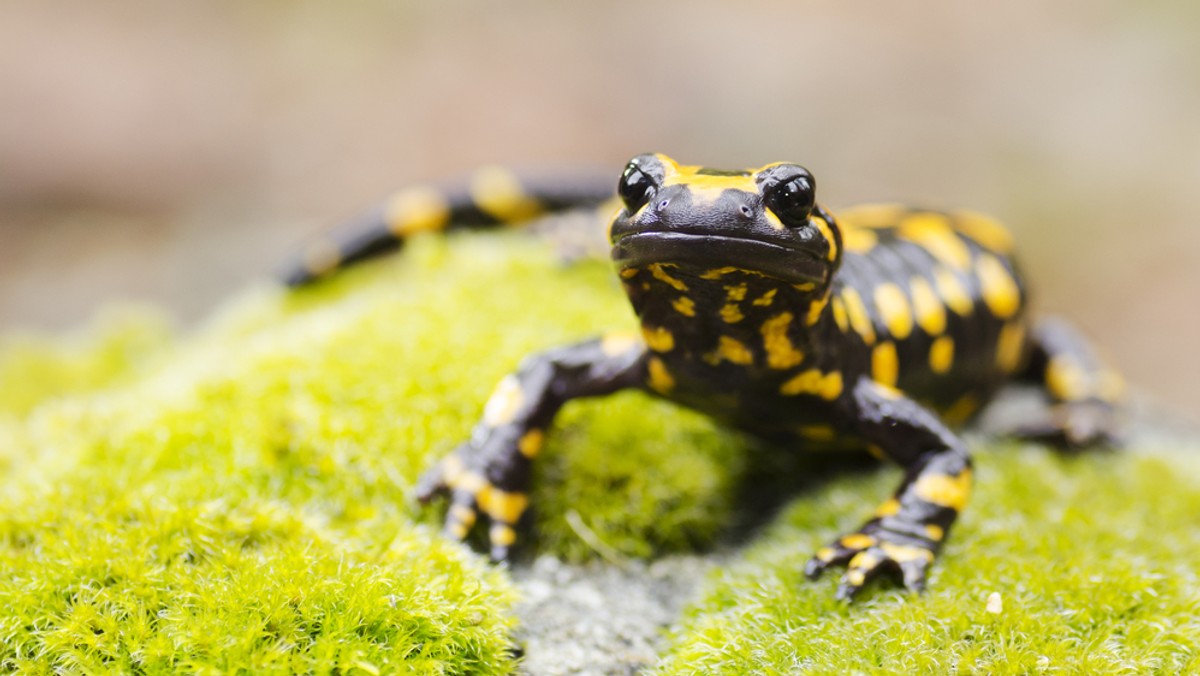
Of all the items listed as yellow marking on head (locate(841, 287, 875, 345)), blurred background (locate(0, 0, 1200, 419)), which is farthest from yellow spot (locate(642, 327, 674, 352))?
blurred background (locate(0, 0, 1200, 419))

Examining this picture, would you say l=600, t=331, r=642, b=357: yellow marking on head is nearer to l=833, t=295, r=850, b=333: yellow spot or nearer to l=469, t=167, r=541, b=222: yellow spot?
l=833, t=295, r=850, b=333: yellow spot

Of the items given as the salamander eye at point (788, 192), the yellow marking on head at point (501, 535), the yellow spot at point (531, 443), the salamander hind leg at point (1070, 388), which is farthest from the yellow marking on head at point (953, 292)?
the yellow marking on head at point (501, 535)

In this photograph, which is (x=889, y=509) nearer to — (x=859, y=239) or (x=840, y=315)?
(x=840, y=315)

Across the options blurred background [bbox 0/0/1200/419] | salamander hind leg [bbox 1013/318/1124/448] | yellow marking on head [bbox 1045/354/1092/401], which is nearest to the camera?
salamander hind leg [bbox 1013/318/1124/448]

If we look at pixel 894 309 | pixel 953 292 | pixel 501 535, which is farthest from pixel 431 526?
pixel 953 292

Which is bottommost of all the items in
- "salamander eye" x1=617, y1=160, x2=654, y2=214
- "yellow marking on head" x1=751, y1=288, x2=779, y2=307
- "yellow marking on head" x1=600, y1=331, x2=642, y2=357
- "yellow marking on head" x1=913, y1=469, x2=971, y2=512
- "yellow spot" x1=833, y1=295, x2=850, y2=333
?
"yellow marking on head" x1=913, y1=469, x2=971, y2=512

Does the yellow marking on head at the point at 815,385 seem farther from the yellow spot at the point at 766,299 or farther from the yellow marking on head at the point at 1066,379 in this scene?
the yellow marking on head at the point at 1066,379

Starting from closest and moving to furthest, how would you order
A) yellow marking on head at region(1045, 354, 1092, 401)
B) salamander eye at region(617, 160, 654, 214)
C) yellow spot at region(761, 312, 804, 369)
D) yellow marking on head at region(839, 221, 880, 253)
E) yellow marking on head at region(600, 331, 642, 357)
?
salamander eye at region(617, 160, 654, 214) < yellow spot at region(761, 312, 804, 369) < yellow marking on head at region(600, 331, 642, 357) < yellow marking on head at region(839, 221, 880, 253) < yellow marking on head at region(1045, 354, 1092, 401)
